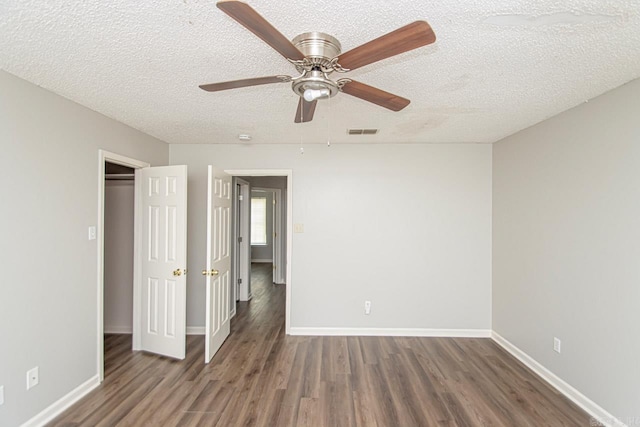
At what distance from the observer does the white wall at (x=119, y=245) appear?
365 cm

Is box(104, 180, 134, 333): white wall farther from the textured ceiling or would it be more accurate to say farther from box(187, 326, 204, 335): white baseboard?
the textured ceiling

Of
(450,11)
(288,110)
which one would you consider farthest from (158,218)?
(450,11)

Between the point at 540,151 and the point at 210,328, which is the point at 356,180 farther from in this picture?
the point at 210,328

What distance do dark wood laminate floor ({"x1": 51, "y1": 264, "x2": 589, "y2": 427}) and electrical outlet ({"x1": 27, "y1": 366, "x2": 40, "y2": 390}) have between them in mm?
356

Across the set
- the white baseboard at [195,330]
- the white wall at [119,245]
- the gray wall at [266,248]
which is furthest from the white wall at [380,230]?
the gray wall at [266,248]

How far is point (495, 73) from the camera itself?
1880 mm

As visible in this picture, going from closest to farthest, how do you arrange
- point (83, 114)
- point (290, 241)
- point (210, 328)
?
point (83, 114)
point (210, 328)
point (290, 241)

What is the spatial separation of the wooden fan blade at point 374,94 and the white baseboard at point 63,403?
9.89ft

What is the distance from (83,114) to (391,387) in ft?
11.6

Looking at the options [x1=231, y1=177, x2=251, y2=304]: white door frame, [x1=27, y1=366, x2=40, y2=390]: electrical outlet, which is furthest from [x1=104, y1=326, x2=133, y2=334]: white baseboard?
[x1=27, y1=366, x2=40, y2=390]: electrical outlet

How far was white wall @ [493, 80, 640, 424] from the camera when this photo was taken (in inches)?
78.4

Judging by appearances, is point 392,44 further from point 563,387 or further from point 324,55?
point 563,387

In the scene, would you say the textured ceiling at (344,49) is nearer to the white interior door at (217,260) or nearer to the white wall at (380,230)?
the white interior door at (217,260)

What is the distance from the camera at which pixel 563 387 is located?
2486mm
